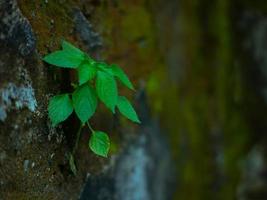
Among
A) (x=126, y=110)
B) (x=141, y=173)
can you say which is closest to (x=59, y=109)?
(x=126, y=110)

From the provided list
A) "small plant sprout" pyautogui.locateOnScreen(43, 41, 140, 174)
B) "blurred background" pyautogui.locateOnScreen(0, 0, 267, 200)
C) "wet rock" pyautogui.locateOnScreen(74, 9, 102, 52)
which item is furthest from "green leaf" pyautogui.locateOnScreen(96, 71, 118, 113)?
"wet rock" pyautogui.locateOnScreen(74, 9, 102, 52)

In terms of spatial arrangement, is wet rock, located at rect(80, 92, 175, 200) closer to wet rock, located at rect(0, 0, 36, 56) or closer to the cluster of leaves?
the cluster of leaves

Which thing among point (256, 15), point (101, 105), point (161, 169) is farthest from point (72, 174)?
point (256, 15)

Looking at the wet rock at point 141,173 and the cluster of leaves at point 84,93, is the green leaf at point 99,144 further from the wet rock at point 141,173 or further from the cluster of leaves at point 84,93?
the wet rock at point 141,173

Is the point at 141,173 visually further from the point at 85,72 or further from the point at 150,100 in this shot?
the point at 85,72

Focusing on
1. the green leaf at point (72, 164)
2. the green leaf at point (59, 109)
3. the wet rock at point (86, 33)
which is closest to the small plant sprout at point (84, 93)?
the green leaf at point (59, 109)

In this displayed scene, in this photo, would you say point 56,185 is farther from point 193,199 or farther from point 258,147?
point 258,147
